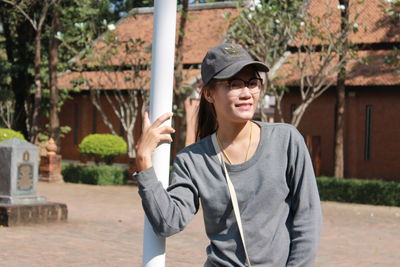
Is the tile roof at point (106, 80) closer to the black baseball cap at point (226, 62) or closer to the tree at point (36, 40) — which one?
the tree at point (36, 40)

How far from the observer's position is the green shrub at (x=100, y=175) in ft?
68.0

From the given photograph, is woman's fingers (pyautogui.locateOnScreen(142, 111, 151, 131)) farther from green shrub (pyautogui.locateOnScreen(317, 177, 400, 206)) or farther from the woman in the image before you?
green shrub (pyautogui.locateOnScreen(317, 177, 400, 206))

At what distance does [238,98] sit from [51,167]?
62.2 feet

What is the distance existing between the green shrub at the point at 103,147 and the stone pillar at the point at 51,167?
48.4 inches

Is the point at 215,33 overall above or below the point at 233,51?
above

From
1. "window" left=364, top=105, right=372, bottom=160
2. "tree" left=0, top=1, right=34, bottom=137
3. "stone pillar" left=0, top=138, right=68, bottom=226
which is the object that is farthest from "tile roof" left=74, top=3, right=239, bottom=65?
"stone pillar" left=0, top=138, right=68, bottom=226

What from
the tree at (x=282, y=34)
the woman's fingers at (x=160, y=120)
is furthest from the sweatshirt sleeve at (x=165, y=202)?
the tree at (x=282, y=34)

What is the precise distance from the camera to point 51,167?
21156 millimetres

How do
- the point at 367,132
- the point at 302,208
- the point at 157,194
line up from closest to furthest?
the point at 157,194, the point at 302,208, the point at 367,132

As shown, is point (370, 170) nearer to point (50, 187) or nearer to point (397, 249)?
point (50, 187)

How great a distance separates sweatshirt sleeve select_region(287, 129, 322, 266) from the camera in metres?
2.73

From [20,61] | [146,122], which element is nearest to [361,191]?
[146,122]

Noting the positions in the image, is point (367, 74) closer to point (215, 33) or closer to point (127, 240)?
point (215, 33)

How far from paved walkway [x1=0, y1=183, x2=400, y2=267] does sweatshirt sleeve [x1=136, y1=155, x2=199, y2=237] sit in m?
5.49
